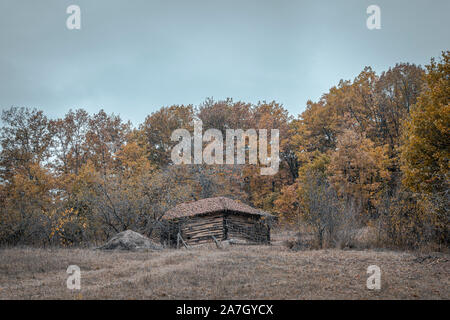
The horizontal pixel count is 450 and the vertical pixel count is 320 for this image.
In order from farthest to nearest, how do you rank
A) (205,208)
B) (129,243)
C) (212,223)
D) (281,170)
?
(281,170) → (205,208) → (212,223) → (129,243)

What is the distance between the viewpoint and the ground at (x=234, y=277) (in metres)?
7.00

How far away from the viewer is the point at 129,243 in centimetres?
1568

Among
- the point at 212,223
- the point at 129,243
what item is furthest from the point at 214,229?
the point at 129,243

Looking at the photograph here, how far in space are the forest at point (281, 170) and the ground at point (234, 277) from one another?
3.53m

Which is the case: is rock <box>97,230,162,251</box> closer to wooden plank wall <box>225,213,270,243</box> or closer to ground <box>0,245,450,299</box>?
ground <box>0,245,450,299</box>

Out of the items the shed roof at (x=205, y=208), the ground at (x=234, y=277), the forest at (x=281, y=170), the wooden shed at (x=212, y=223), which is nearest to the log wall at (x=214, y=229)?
the wooden shed at (x=212, y=223)

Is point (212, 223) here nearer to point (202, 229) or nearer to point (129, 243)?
point (202, 229)

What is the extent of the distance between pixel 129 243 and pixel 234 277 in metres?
8.67

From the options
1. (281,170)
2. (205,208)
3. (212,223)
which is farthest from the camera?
(281,170)

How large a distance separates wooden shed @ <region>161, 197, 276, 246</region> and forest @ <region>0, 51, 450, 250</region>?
1.52 m

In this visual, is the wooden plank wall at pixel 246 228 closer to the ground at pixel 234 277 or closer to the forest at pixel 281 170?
the forest at pixel 281 170

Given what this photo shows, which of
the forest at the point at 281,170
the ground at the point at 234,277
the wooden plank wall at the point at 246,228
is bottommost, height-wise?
the wooden plank wall at the point at 246,228
